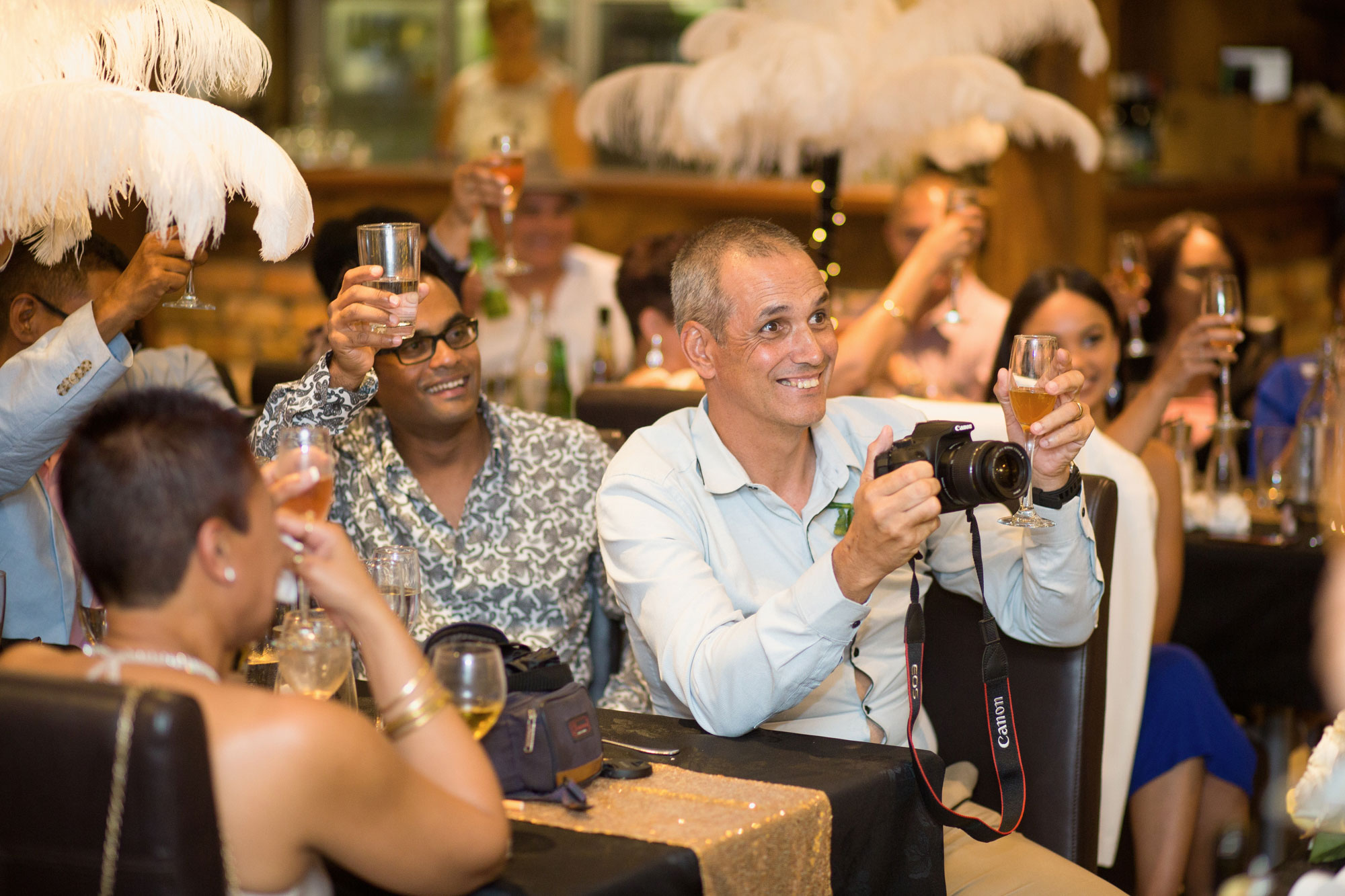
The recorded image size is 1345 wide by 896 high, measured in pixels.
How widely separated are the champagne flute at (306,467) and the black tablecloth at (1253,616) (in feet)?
7.16

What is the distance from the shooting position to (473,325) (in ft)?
8.02

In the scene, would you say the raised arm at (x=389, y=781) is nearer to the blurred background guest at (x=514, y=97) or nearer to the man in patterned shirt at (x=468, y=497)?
the man in patterned shirt at (x=468, y=497)

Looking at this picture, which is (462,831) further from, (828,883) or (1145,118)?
(1145,118)

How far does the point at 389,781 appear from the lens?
47.2 inches

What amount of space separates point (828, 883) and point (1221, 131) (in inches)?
295

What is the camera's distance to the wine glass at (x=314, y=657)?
151 cm

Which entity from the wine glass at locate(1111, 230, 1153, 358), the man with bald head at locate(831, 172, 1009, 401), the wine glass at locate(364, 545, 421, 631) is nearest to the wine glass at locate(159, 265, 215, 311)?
the wine glass at locate(364, 545, 421, 631)

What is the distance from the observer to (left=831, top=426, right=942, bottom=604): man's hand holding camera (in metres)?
1.66

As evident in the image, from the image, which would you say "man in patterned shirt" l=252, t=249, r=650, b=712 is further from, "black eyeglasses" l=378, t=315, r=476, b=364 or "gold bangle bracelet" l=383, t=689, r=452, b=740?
"gold bangle bracelet" l=383, t=689, r=452, b=740

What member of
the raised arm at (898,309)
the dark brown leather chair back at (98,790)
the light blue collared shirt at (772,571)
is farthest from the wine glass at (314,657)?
the raised arm at (898,309)

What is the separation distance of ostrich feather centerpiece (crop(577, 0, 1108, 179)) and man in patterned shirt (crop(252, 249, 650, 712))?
49.8 inches

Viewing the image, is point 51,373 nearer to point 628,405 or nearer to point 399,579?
point 399,579

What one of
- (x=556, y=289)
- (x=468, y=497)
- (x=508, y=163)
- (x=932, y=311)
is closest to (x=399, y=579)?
(x=468, y=497)

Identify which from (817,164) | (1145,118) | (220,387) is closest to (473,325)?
(220,387)
